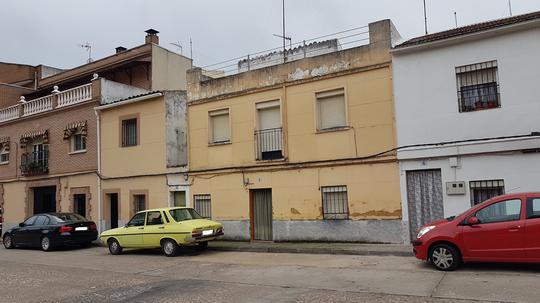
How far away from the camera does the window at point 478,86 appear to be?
12078 millimetres

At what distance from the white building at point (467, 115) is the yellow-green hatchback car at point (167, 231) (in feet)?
19.1

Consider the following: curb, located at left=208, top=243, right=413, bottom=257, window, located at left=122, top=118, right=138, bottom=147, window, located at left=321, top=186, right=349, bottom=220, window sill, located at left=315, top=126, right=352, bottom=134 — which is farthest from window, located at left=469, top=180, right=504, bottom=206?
window, located at left=122, top=118, right=138, bottom=147

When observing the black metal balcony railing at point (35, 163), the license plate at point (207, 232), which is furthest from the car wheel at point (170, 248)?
the black metal balcony railing at point (35, 163)

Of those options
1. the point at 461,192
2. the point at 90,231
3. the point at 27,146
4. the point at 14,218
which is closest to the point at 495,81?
the point at 461,192

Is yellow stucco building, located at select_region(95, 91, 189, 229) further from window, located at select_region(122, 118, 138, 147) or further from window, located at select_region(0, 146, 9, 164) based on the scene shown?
window, located at select_region(0, 146, 9, 164)

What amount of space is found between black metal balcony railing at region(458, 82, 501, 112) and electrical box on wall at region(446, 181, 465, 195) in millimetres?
1962

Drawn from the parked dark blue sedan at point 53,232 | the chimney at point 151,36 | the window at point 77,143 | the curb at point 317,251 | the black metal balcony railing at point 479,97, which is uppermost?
the chimney at point 151,36

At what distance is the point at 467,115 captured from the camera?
12234mm

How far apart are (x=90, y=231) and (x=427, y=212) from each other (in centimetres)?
1208

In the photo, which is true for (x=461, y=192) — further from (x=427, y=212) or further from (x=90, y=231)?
(x=90, y=231)

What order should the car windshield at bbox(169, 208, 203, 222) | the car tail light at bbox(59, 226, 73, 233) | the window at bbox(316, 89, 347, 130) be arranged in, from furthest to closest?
the car tail light at bbox(59, 226, 73, 233) < the window at bbox(316, 89, 347, 130) < the car windshield at bbox(169, 208, 203, 222)

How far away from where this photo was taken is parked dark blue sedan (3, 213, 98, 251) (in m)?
16.6

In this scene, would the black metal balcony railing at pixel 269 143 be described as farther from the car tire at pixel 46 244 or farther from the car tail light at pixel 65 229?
the car tire at pixel 46 244

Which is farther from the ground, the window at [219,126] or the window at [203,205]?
the window at [219,126]
